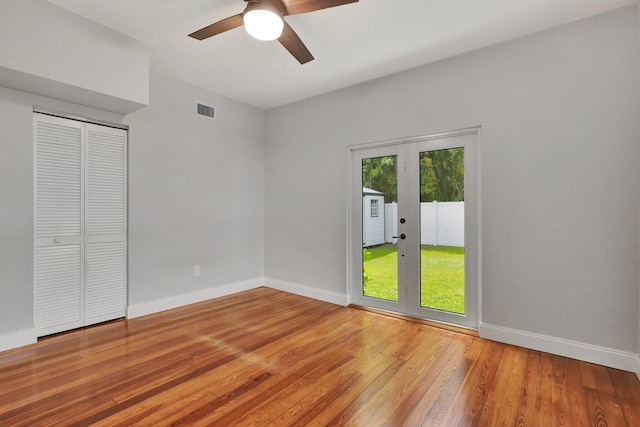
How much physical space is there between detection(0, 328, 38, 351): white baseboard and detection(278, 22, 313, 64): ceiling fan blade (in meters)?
3.62

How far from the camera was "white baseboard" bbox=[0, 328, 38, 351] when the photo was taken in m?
2.83

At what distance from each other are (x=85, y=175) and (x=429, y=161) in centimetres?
391

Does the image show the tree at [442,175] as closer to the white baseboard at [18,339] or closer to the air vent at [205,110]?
the air vent at [205,110]

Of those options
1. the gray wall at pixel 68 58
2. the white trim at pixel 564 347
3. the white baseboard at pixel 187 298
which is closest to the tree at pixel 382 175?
the white trim at pixel 564 347

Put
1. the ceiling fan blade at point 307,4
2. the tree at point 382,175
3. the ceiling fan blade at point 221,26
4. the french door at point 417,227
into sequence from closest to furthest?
the ceiling fan blade at point 307,4 → the ceiling fan blade at point 221,26 → the french door at point 417,227 → the tree at point 382,175

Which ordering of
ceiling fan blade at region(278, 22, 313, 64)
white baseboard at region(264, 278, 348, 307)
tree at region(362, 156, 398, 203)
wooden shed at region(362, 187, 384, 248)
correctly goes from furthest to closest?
white baseboard at region(264, 278, 348, 307)
wooden shed at region(362, 187, 384, 248)
tree at region(362, 156, 398, 203)
ceiling fan blade at region(278, 22, 313, 64)

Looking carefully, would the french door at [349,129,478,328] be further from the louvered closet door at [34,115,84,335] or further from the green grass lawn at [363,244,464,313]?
the louvered closet door at [34,115,84,335]

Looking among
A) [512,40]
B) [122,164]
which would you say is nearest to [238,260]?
[122,164]

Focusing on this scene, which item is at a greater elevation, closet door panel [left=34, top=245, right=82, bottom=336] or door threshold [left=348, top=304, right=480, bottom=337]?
closet door panel [left=34, top=245, right=82, bottom=336]

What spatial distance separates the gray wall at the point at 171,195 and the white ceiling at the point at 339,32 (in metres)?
0.78

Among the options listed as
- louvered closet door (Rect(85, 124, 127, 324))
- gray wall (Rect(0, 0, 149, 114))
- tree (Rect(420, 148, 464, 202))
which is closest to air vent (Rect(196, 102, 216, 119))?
louvered closet door (Rect(85, 124, 127, 324))

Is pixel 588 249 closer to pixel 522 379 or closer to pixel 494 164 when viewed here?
pixel 494 164

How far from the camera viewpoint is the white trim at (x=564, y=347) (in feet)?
8.33

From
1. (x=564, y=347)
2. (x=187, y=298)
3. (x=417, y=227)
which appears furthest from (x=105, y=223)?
(x=564, y=347)
